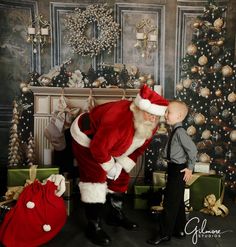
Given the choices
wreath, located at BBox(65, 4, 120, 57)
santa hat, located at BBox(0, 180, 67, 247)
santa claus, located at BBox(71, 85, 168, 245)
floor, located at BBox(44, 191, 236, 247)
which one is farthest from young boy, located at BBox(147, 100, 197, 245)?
wreath, located at BBox(65, 4, 120, 57)

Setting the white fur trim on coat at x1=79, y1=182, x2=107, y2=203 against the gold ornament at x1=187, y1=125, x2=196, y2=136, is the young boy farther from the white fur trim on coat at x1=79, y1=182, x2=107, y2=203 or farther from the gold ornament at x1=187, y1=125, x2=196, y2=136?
the gold ornament at x1=187, y1=125, x2=196, y2=136

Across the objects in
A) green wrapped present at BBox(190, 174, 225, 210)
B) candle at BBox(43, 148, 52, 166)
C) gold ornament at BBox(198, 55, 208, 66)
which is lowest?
green wrapped present at BBox(190, 174, 225, 210)

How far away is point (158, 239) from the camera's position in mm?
2930

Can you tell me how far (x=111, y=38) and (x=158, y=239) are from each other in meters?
2.37

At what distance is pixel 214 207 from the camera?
141 inches

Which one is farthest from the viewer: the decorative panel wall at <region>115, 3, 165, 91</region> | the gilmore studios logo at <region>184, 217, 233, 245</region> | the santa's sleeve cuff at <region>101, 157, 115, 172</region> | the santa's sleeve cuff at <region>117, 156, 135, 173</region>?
the decorative panel wall at <region>115, 3, 165, 91</region>

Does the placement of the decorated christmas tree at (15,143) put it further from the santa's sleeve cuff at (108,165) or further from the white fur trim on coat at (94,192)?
the santa's sleeve cuff at (108,165)

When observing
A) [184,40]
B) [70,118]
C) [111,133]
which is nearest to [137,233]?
[111,133]

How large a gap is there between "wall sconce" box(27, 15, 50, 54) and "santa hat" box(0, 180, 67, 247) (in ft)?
6.18

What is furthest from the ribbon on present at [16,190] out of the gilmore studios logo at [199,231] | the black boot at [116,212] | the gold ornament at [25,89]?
the gilmore studios logo at [199,231]

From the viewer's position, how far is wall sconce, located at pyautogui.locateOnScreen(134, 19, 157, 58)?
13.7ft

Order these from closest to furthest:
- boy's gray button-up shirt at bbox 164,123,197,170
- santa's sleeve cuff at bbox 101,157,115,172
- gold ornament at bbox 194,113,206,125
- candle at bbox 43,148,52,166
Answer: boy's gray button-up shirt at bbox 164,123,197,170 → santa's sleeve cuff at bbox 101,157,115,172 → candle at bbox 43,148,52,166 → gold ornament at bbox 194,113,206,125

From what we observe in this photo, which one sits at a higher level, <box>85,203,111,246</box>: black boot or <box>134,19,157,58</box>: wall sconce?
<box>134,19,157,58</box>: wall sconce

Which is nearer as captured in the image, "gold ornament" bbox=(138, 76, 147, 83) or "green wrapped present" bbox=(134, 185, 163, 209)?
"green wrapped present" bbox=(134, 185, 163, 209)
